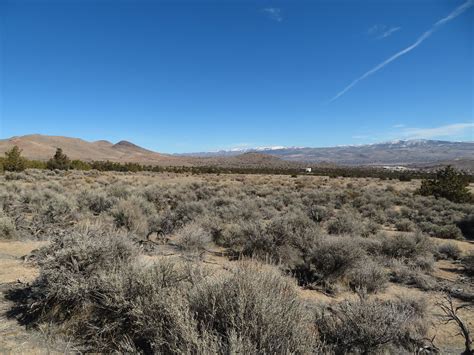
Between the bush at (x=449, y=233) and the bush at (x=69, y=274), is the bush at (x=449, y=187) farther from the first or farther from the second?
the bush at (x=69, y=274)

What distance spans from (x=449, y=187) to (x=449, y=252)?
45.7 feet

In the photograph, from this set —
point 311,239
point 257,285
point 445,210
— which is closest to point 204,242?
point 311,239

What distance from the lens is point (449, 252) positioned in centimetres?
1016

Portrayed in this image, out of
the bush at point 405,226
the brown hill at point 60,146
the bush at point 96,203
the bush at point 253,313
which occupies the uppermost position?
the brown hill at point 60,146

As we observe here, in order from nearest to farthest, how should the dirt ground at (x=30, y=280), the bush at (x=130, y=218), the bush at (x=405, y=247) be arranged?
1. the dirt ground at (x=30, y=280)
2. the bush at (x=405, y=247)
3. the bush at (x=130, y=218)

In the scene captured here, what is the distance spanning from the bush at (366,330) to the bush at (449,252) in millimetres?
6850

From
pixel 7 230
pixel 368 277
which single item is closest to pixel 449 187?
pixel 368 277

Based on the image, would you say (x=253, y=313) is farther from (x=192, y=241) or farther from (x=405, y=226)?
(x=405, y=226)

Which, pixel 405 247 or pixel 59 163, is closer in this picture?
pixel 405 247

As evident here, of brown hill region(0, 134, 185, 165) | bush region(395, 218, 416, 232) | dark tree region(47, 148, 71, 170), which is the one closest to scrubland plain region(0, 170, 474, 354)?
bush region(395, 218, 416, 232)

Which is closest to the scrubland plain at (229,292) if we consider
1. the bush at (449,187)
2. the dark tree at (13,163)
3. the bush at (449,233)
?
the bush at (449,233)

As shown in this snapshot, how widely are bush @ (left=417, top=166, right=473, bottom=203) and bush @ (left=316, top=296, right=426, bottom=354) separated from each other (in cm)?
2034

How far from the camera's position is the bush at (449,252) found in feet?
32.9

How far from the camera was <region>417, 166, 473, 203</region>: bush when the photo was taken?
68.0 feet
